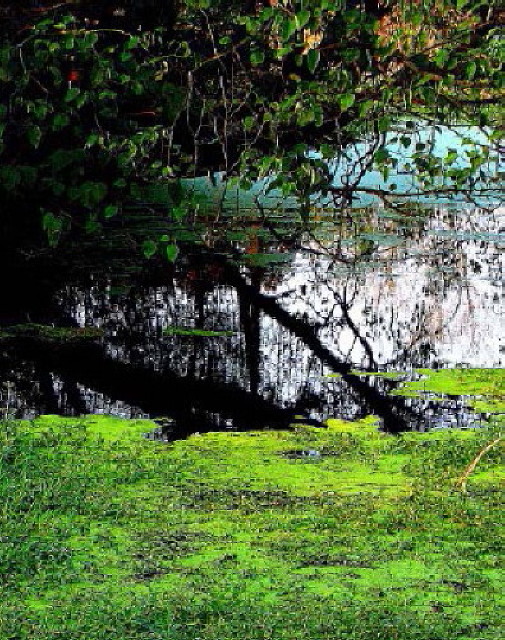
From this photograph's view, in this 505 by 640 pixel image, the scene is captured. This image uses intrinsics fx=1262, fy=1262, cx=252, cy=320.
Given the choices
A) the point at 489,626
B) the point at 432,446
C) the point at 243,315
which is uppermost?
the point at 243,315

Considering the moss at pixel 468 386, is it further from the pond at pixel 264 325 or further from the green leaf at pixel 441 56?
the green leaf at pixel 441 56

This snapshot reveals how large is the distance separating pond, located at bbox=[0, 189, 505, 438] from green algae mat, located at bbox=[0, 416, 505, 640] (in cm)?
25

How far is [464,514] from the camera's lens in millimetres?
2428

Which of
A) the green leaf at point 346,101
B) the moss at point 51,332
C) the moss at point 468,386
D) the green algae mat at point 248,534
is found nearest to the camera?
the green algae mat at point 248,534

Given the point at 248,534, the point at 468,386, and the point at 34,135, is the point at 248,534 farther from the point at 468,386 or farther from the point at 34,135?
the point at 34,135

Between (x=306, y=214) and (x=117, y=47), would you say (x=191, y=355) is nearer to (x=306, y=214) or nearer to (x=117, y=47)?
(x=306, y=214)

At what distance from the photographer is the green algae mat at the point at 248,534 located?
193cm

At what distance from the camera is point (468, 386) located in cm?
350

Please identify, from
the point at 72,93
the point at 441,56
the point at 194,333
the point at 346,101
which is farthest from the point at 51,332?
the point at 441,56

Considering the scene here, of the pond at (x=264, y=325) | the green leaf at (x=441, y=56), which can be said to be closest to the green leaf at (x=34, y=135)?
the pond at (x=264, y=325)

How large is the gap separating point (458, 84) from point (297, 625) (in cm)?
442

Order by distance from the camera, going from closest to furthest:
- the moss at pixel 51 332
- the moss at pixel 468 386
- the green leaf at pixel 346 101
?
1. the moss at pixel 468 386
2. the moss at pixel 51 332
3. the green leaf at pixel 346 101

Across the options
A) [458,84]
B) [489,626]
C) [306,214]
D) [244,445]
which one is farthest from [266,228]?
[489,626]

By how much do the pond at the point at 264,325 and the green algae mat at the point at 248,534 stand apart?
25 cm
